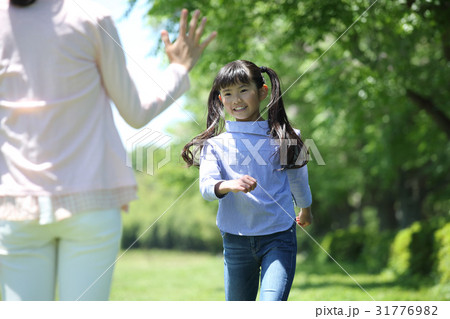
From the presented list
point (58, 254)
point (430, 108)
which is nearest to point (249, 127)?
point (58, 254)

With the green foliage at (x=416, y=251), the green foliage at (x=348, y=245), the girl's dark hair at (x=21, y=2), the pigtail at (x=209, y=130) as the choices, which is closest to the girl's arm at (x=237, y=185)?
the pigtail at (x=209, y=130)

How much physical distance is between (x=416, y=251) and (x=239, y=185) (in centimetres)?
996

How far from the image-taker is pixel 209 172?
2.54m

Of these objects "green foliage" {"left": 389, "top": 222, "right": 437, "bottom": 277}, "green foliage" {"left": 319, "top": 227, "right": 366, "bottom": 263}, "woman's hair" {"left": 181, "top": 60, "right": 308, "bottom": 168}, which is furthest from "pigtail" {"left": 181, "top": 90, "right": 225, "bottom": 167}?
"green foliage" {"left": 319, "top": 227, "right": 366, "bottom": 263}

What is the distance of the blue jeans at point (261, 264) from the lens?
2.57 m

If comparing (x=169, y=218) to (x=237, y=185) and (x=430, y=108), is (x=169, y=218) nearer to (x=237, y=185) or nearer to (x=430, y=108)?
(x=430, y=108)

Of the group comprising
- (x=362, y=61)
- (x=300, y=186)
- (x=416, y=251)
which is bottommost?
(x=416, y=251)

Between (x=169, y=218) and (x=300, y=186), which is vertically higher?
(x=300, y=186)

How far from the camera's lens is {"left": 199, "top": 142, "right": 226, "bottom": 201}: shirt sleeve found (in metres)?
2.43

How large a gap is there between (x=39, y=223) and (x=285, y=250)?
1.28 m

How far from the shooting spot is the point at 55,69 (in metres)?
1.69

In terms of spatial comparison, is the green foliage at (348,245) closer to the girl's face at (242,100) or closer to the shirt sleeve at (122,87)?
the girl's face at (242,100)

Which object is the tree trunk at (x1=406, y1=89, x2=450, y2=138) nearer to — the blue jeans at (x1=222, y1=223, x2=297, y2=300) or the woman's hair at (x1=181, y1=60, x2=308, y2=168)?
the woman's hair at (x1=181, y1=60, x2=308, y2=168)
